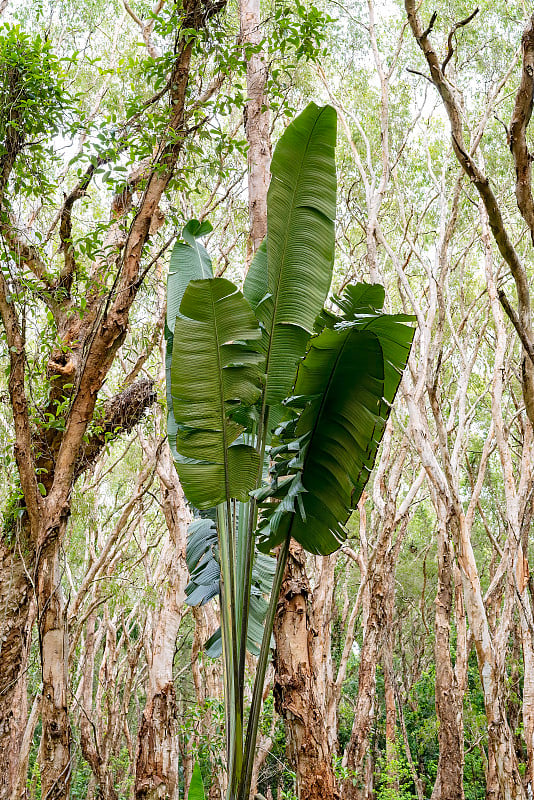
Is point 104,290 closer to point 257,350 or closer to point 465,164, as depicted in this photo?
point 257,350

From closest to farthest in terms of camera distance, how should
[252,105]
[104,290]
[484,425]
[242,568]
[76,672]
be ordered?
1. [242,568]
2. [104,290]
3. [252,105]
4. [76,672]
5. [484,425]

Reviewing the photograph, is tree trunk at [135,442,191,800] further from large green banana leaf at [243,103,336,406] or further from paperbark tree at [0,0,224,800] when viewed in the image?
large green banana leaf at [243,103,336,406]

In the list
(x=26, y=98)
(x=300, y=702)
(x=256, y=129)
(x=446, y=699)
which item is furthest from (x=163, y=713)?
(x=26, y=98)

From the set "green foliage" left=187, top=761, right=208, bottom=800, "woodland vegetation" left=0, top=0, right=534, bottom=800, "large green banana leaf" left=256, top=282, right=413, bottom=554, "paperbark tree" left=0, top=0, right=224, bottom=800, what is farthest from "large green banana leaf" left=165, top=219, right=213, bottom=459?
"green foliage" left=187, top=761, right=208, bottom=800

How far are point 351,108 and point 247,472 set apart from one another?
967 centimetres

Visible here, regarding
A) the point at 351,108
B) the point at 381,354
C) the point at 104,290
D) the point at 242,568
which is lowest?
the point at 242,568

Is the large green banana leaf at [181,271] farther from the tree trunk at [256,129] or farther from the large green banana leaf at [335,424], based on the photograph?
the large green banana leaf at [335,424]

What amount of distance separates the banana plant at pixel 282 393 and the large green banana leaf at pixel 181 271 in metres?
0.54

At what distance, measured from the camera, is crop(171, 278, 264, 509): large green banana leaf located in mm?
2846

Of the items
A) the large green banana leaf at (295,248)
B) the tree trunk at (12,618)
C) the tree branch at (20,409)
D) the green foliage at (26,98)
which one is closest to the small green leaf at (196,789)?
the tree branch at (20,409)

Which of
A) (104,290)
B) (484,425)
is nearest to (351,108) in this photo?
(484,425)

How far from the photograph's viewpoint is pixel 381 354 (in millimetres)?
2615

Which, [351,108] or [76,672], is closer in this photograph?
[351,108]

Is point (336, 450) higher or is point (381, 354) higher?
point (381, 354)
